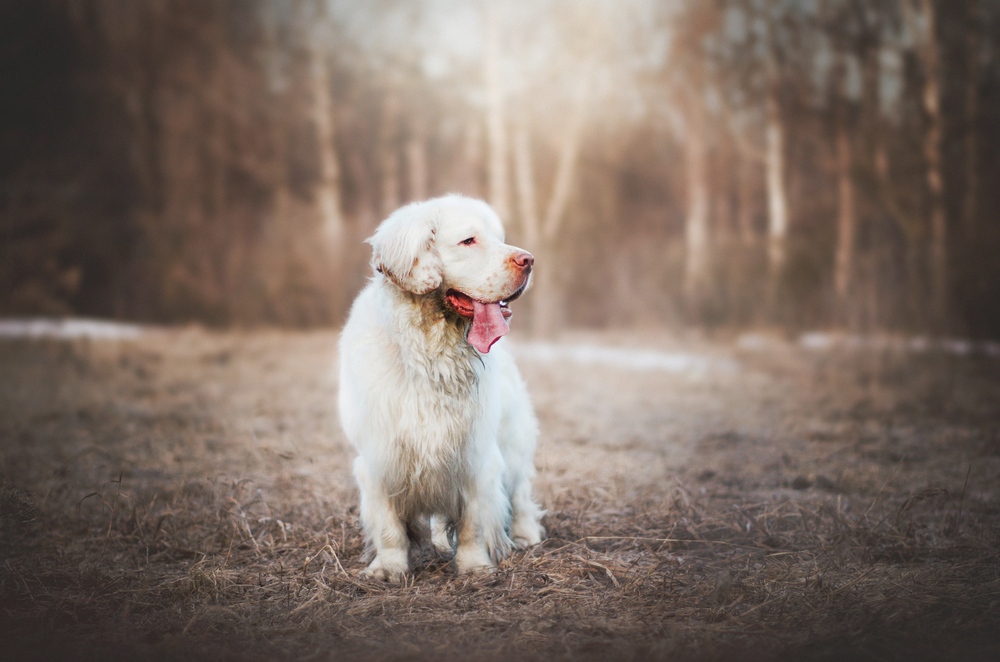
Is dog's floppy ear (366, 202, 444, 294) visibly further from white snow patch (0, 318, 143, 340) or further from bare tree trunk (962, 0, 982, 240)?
bare tree trunk (962, 0, 982, 240)

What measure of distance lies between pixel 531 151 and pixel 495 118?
4.04ft

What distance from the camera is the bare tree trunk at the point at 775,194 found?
1220cm

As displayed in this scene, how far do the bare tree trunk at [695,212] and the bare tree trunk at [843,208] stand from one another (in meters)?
2.42

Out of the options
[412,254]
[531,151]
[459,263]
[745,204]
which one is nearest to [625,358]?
[531,151]

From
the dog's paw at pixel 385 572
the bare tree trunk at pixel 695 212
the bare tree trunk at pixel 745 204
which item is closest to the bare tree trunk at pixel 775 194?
the bare tree trunk at pixel 745 204

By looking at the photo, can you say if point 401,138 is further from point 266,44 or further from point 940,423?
point 940,423

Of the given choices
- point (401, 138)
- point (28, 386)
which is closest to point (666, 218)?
point (401, 138)

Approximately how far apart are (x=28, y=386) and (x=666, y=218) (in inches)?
456

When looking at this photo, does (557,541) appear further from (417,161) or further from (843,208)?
(843,208)

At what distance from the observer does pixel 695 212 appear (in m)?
12.9

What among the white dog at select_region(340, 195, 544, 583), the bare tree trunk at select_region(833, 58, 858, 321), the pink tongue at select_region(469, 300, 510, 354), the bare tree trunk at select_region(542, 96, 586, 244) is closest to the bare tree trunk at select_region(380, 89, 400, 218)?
the bare tree trunk at select_region(542, 96, 586, 244)

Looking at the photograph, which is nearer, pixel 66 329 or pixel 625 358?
pixel 625 358

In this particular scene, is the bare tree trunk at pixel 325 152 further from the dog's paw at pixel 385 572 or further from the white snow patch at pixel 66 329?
the dog's paw at pixel 385 572

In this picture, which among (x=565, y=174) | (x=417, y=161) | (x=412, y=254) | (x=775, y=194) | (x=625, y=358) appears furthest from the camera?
(x=417, y=161)
